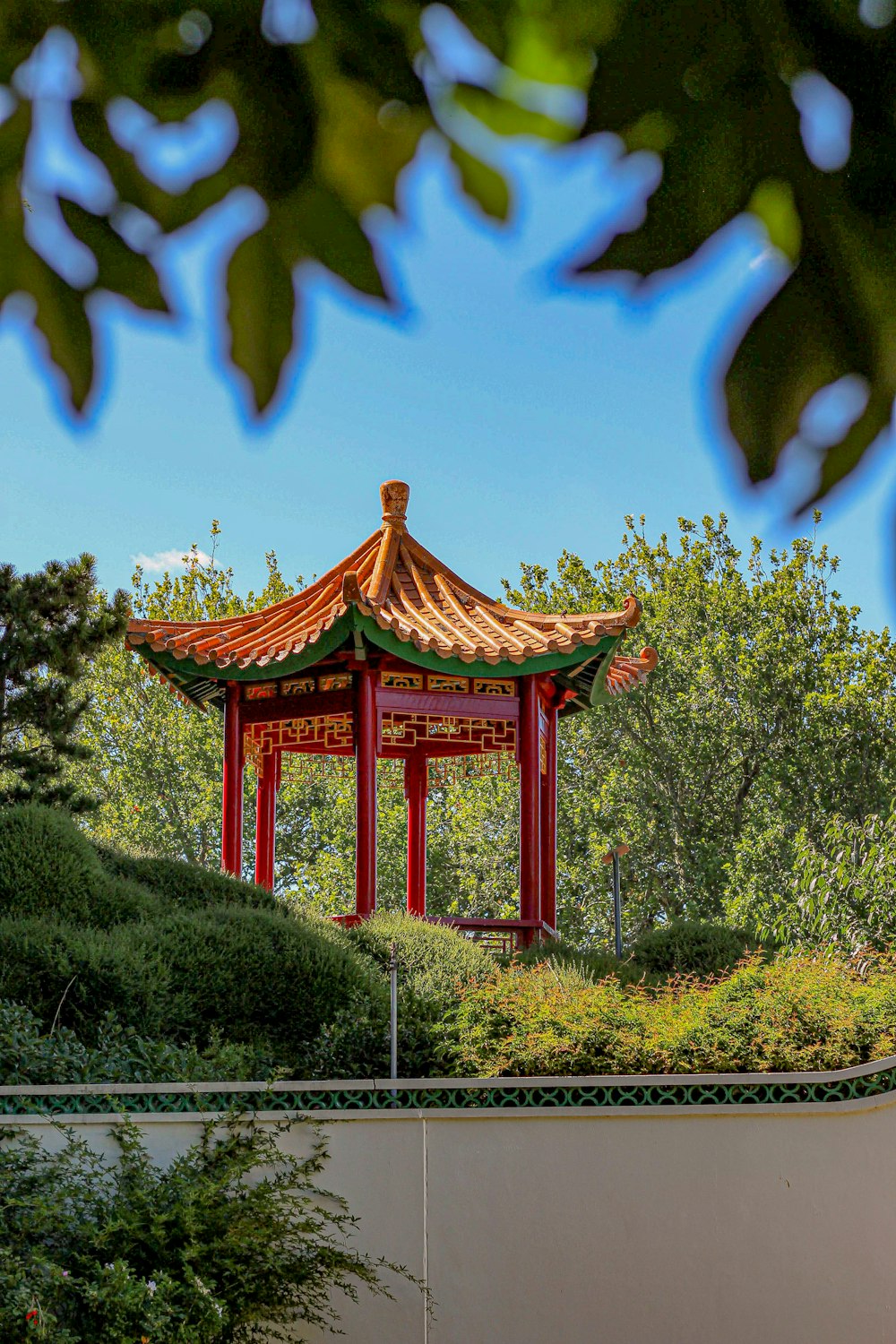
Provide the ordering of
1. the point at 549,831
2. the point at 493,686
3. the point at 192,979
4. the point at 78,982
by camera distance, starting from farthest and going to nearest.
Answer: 1. the point at 549,831
2. the point at 493,686
3. the point at 192,979
4. the point at 78,982

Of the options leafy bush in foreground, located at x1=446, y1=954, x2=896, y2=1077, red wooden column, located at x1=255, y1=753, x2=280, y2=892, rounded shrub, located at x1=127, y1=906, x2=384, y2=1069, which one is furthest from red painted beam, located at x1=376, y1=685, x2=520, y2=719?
leafy bush in foreground, located at x1=446, y1=954, x2=896, y2=1077

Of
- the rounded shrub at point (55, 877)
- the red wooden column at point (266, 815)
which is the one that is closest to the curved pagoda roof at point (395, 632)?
the red wooden column at point (266, 815)

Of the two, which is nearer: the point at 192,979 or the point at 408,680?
the point at 192,979

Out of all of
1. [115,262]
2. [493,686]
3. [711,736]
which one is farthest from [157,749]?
[115,262]

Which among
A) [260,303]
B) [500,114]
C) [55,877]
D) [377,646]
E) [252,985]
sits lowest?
[252,985]

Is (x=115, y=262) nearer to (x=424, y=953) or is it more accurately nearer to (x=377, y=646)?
(x=424, y=953)

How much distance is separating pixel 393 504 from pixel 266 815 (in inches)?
95.3

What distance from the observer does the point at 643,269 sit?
2.75 feet

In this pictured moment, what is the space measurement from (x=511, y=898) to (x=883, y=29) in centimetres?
1744

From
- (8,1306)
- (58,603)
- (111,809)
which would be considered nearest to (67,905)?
(58,603)

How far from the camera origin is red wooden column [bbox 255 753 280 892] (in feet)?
32.0

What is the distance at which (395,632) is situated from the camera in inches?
328

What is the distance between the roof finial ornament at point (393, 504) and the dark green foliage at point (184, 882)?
300 cm

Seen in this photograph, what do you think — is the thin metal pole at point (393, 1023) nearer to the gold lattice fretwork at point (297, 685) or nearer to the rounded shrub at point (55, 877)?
the rounded shrub at point (55, 877)
